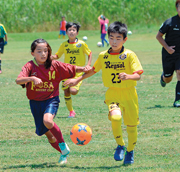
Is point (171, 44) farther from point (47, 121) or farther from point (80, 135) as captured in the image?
point (47, 121)

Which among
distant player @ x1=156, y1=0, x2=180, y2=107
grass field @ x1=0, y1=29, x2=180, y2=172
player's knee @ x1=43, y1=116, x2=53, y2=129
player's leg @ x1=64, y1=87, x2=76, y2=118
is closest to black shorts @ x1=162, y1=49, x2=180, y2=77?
distant player @ x1=156, y1=0, x2=180, y2=107

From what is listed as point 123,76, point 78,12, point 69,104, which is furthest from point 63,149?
point 78,12

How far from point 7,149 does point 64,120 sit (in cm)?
212

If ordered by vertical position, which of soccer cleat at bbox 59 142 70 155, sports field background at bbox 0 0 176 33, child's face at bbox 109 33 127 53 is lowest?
sports field background at bbox 0 0 176 33

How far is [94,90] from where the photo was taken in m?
11.4

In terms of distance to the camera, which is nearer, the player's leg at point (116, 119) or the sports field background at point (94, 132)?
the player's leg at point (116, 119)

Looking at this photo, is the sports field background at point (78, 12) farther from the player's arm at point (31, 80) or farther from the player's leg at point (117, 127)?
the player's leg at point (117, 127)

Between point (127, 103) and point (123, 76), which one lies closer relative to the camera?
point (123, 76)

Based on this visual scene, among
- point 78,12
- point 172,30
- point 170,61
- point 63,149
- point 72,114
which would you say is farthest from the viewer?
point 78,12

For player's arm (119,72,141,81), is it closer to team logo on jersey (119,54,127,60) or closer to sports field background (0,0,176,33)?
team logo on jersey (119,54,127,60)

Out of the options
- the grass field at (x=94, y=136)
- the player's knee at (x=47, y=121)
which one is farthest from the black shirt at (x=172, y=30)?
the player's knee at (x=47, y=121)

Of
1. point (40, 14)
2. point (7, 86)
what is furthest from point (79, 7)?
point (7, 86)

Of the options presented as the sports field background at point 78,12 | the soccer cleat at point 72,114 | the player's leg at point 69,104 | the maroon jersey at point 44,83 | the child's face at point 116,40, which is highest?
the child's face at point 116,40

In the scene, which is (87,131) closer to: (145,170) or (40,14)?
(145,170)
